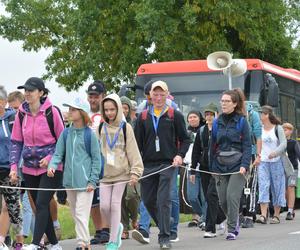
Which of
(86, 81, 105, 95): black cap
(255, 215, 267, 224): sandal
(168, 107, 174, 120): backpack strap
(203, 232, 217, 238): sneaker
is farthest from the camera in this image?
(255, 215, 267, 224): sandal

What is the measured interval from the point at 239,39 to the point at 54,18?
35.6 ft

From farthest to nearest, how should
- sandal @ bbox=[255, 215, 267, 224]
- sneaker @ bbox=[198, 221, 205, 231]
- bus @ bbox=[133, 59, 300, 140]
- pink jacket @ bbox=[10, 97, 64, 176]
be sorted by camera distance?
bus @ bbox=[133, 59, 300, 140] → sandal @ bbox=[255, 215, 267, 224] → sneaker @ bbox=[198, 221, 205, 231] → pink jacket @ bbox=[10, 97, 64, 176]

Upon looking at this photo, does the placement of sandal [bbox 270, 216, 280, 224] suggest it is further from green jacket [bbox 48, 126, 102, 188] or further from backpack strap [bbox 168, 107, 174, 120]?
green jacket [bbox 48, 126, 102, 188]

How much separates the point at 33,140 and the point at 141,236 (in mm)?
2048

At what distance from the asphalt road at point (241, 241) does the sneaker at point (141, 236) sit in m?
0.07

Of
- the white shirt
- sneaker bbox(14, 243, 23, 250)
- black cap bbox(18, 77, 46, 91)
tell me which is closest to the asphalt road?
sneaker bbox(14, 243, 23, 250)

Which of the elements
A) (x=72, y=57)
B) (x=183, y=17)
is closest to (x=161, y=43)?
(x=183, y=17)

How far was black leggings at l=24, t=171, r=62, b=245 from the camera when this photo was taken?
395 inches

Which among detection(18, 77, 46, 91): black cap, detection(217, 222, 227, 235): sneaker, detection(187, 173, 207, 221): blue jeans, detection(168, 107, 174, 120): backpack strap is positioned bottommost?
detection(217, 222, 227, 235): sneaker

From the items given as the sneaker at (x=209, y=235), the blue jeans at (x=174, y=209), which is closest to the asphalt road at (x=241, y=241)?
the sneaker at (x=209, y=235)

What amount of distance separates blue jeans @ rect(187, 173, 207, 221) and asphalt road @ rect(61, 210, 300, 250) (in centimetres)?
38

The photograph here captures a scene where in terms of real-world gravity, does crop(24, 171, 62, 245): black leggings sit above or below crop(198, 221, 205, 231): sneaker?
above

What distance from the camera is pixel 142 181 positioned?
11.5m

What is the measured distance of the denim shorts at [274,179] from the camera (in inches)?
624
